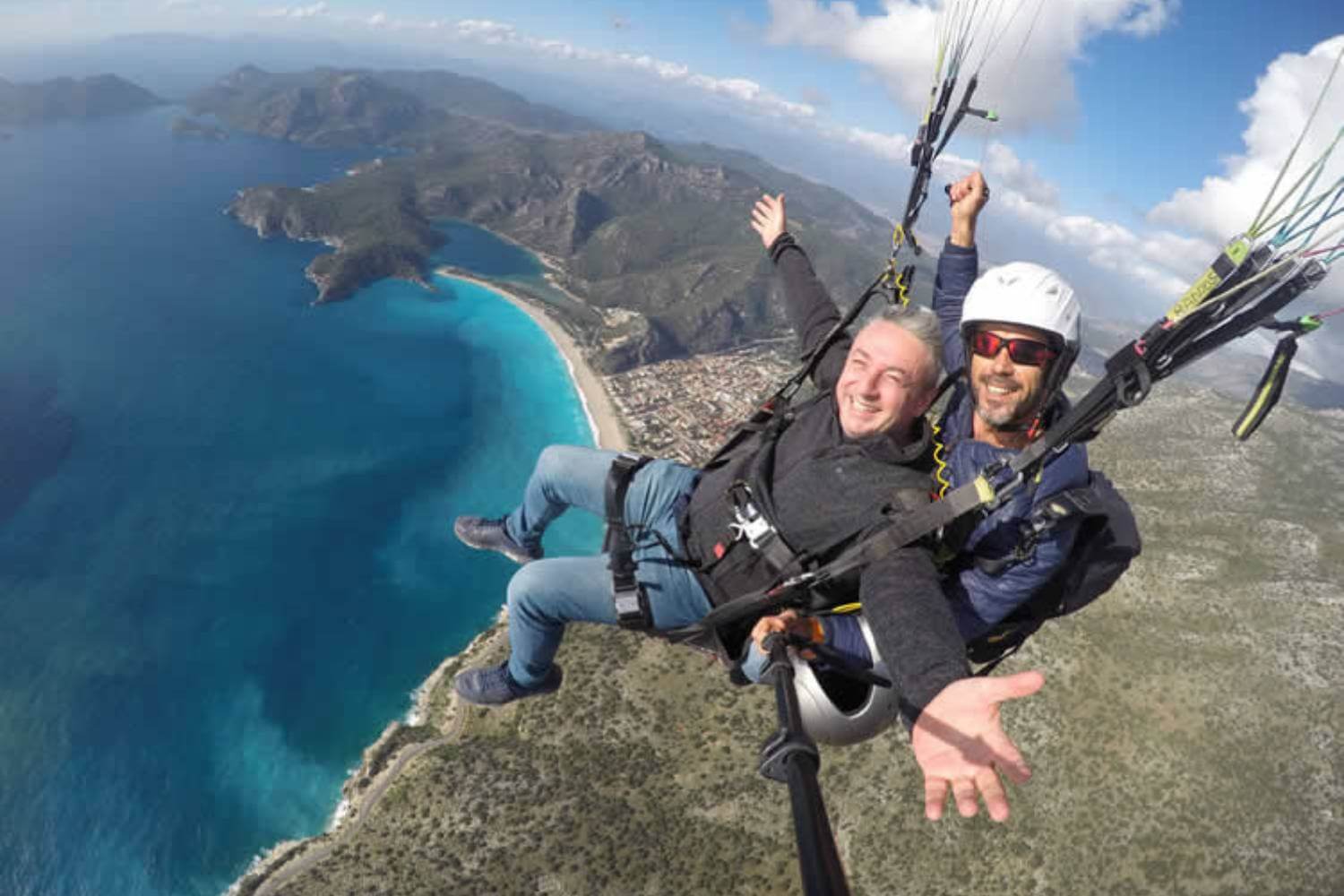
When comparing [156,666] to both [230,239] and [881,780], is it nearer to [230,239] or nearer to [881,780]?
[881,780]

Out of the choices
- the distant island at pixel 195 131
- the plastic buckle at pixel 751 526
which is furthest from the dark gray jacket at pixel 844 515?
the distant island at pixel 195 131

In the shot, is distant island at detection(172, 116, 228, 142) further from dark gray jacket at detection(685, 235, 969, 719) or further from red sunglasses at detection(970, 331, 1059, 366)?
red sunglasses at detection(970, 331, 1059, 366)

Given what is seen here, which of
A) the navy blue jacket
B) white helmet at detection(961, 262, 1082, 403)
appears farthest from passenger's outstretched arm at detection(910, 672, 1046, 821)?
white helmet at detection(961, 262, 1082, 403)

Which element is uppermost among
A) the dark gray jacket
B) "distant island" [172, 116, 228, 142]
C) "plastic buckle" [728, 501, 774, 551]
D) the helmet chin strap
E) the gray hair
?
the gray hair

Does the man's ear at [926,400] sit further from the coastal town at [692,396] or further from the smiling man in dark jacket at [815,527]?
the coastal town at [692,396]

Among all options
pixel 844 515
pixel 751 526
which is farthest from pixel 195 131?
pixel 844 515
